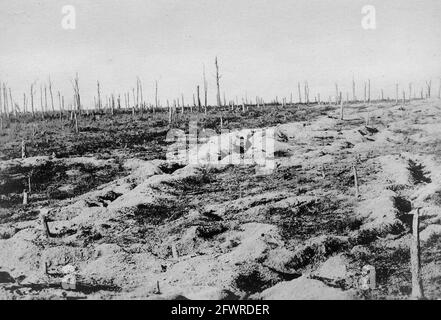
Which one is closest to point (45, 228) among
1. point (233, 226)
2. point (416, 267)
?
point (233, 226)

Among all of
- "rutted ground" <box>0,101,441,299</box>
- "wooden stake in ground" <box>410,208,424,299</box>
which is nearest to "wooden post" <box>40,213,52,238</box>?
"rutted ground" <box>0,101,441,299</box>

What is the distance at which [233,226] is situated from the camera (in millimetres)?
17312

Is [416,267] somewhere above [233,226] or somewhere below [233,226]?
above

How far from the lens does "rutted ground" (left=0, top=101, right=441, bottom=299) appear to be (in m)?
12.7

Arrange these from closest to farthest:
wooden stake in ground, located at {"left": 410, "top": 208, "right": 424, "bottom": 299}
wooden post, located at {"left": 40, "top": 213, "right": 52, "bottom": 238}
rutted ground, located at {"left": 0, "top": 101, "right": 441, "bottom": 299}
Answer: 1. wooden stake in ground, located at {"left": 410, "top": 208, "right": 424, "bottom": 299}
2. rutted ground, located at {"left": 0, "top": 101, "right": 441, "bottom": 299}
3. wooden post, located at {"left": 40, "top": 213, "right": 52, "bottom": 238}

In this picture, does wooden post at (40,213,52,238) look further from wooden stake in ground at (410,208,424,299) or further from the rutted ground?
wooden stake in ground at (410,208,424,299)

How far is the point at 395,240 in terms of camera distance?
14719 millimetres

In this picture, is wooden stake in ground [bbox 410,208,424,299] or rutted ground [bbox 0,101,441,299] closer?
wooden stake in ground [bbox 410,208,424,299]

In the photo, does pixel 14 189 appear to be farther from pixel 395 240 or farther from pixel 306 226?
pixel 395 240

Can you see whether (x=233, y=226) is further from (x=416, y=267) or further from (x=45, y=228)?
(x=416, y=267)

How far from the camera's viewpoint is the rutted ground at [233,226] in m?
12.7

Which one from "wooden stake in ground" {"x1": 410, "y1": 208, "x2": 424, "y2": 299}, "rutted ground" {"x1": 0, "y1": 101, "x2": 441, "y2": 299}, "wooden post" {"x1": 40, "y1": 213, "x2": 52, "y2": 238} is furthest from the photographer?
"wooden post" {"x1": 40, "y1": 213, "x2": 52, "y2": 238}

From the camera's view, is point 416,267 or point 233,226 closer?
point 416,267

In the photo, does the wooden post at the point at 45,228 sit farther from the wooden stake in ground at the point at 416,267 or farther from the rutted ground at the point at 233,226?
the wooden stake in ground at the point at 416,267
